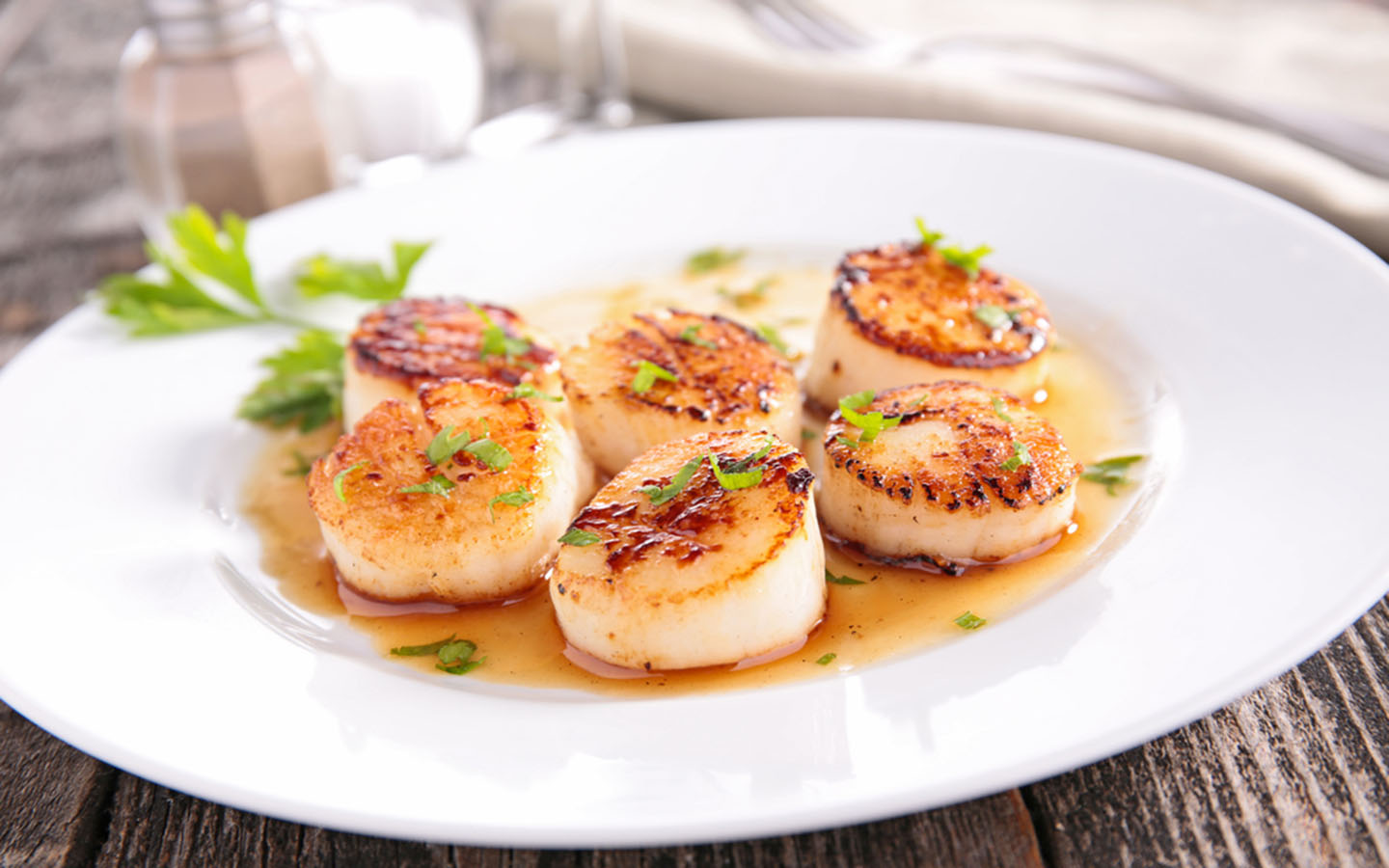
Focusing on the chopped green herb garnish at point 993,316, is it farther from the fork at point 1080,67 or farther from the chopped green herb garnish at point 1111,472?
the fork at point 1080,67

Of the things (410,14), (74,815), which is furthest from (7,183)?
(74,815)

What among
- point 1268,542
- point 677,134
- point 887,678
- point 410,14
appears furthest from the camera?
point 410,14

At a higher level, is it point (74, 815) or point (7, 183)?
point (74, 815)

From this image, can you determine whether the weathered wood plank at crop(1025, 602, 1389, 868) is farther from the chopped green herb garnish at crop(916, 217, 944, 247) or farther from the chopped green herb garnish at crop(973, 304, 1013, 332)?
the chopped green herb garnish at crop(916, 217, 944, 247)

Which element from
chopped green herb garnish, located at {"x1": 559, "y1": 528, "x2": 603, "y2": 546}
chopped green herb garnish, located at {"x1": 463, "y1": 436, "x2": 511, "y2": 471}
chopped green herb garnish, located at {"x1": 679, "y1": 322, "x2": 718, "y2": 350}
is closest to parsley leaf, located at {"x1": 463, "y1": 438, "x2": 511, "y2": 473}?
chopped green herb garnish, located at {"x1": 463, "y1": 436, "x2": 511, "y2": 471}

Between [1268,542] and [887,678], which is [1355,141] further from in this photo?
[887,678]

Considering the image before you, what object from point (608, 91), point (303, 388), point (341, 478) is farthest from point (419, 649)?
point (608, 91)
